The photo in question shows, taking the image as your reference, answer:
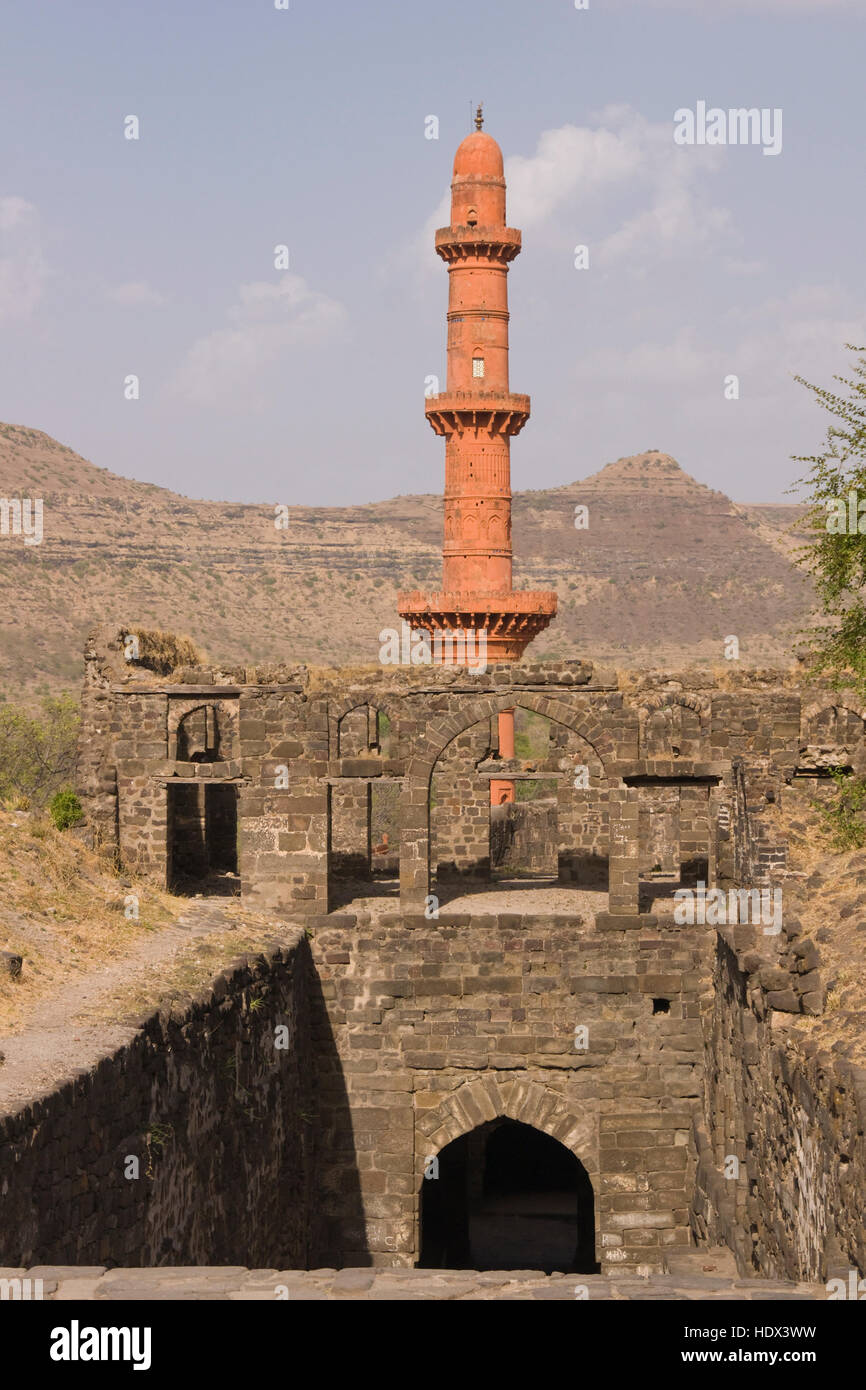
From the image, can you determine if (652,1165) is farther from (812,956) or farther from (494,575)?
(494,575)

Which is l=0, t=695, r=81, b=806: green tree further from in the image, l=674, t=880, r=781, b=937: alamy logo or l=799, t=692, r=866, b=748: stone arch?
l=674, t=880, r=781, b=937: alamy logo

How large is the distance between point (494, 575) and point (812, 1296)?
2777 centimetres

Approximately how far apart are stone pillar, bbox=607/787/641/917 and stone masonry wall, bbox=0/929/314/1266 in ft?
12.3

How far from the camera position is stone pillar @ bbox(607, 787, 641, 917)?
18.1 m

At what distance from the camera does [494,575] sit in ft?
112

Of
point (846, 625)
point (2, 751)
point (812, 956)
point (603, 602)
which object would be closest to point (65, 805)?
point (846, 625)

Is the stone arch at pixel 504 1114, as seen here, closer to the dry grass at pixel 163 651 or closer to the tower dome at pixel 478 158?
the dry grass at pixel 163 651

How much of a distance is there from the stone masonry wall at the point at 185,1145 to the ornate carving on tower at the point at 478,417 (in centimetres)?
1708

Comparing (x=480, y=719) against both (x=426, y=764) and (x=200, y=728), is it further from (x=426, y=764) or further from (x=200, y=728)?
(x=200, y=728)

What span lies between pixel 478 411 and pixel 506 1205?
680 inches

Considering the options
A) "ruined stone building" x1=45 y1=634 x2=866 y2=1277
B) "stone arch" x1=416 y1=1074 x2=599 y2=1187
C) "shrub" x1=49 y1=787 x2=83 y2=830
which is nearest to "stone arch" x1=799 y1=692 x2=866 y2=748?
"ruined stone building" x1=45 y1=634 x2=866 y2=1277

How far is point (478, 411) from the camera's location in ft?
110
